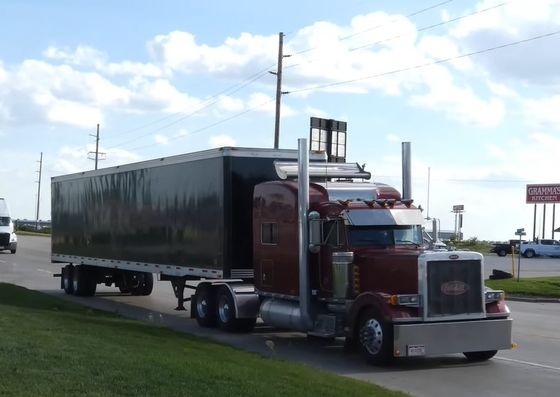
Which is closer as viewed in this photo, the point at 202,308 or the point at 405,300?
the point at 405,300

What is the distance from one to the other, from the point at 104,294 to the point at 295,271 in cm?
1261

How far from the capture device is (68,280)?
2517cm

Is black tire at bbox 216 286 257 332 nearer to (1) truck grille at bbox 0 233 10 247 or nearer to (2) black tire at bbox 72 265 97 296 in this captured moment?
(2) black tire at bbox 72 265 97 296

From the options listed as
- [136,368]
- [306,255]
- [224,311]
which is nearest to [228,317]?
[224,311]

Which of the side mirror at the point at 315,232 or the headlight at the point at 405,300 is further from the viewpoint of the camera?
the side mirror at the point at 315,232

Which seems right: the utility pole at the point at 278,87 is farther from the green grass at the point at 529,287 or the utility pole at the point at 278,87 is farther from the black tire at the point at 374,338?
the black tire at the point at 374,338

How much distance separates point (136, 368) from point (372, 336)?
13.6ft

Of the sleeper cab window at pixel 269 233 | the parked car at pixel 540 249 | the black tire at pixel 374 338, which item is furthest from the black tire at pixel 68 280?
the parked car at pixel 540 249

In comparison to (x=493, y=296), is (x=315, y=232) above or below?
above

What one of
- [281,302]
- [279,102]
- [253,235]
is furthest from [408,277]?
[279,102]

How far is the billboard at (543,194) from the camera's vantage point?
31.6m

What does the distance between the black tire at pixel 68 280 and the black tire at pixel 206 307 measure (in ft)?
29.7

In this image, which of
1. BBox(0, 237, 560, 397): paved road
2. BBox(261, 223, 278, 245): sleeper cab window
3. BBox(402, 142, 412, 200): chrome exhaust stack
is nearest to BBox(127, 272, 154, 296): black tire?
BBox(0, 237, 560, 397): paved road

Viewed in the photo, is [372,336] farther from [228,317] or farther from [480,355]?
[228,317]
